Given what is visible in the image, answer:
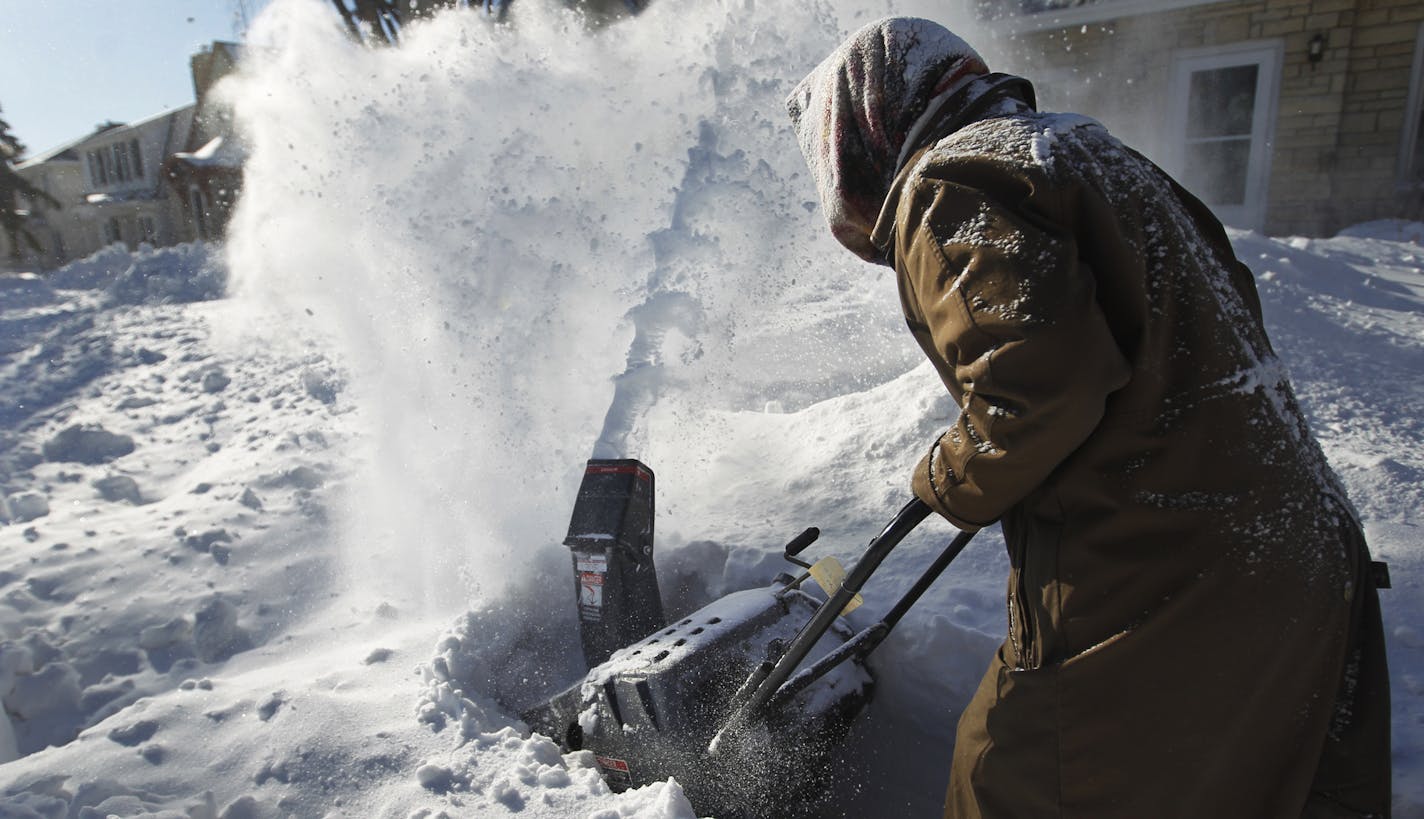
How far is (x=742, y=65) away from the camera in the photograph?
5.35m

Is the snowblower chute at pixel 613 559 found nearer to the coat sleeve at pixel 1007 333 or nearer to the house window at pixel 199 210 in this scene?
the coat sleeve at pixel 1007 333

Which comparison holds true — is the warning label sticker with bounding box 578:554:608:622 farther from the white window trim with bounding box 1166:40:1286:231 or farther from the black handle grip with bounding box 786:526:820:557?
the white window trim with bounding box 1166:40:1286:231

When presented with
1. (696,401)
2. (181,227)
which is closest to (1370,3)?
(696,401)

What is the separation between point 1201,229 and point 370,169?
4737mm

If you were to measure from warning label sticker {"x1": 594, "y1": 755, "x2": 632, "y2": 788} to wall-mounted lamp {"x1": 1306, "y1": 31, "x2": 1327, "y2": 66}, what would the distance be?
10.5 m

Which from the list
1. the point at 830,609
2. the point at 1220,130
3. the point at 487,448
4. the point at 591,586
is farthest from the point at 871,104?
the point at 1220,130

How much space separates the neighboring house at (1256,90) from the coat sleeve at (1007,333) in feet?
33.4

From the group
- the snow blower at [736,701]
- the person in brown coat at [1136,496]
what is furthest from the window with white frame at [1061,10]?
the person in brown coat at [1136,496]

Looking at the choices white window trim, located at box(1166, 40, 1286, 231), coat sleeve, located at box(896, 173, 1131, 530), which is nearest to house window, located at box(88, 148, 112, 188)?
white window trim, located at box(1166, 40, 1286, 231)

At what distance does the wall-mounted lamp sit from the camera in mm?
8992

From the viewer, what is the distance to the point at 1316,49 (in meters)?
9.01

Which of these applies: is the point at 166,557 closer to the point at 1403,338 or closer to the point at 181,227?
the point at 1403,338

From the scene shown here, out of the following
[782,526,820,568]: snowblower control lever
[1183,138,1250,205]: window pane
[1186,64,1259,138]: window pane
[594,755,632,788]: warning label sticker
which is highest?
[1186,64,1259,138]: window pane

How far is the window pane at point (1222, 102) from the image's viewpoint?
9.61 m
